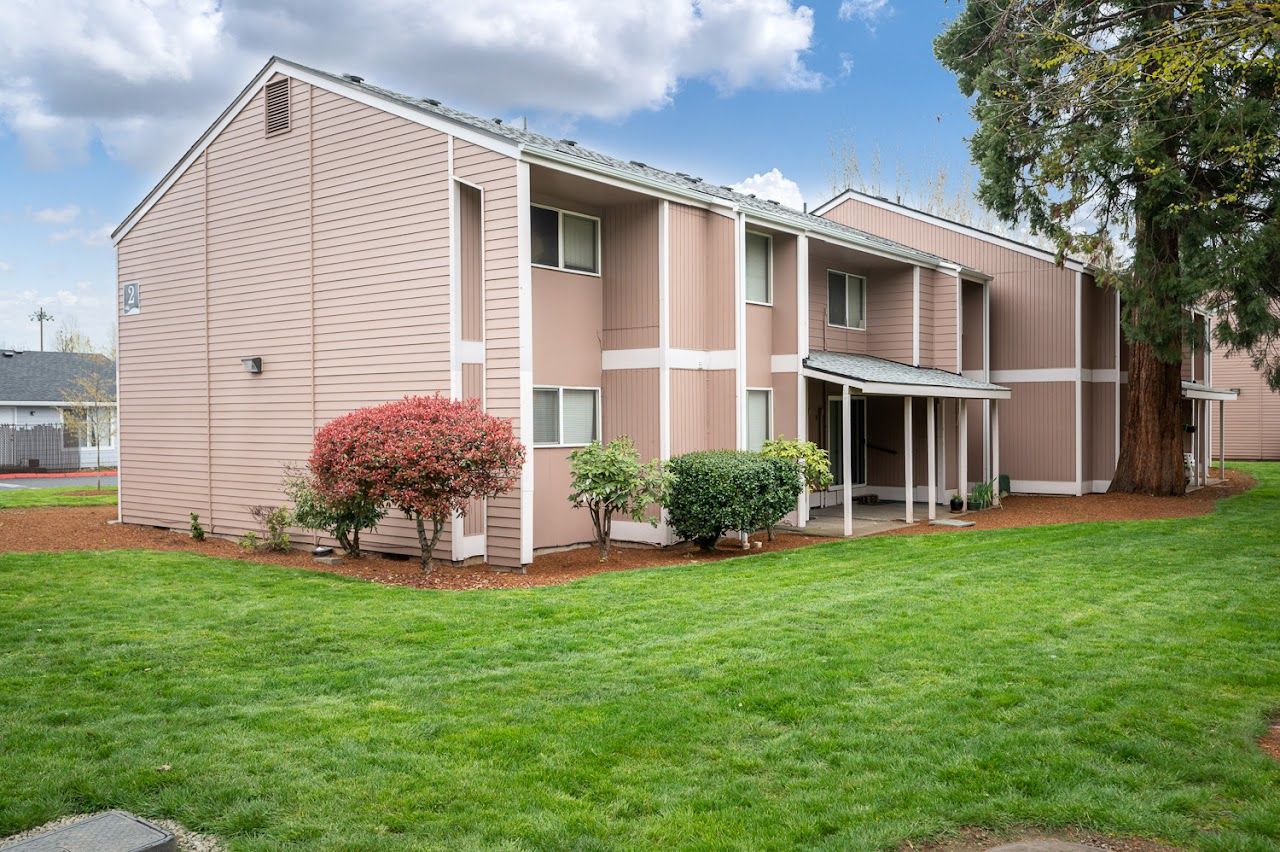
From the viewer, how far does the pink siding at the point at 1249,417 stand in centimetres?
3541

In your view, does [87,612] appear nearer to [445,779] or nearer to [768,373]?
[445,779]

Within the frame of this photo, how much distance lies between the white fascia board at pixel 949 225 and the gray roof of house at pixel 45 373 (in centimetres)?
2832

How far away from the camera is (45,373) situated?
3928 centimetres

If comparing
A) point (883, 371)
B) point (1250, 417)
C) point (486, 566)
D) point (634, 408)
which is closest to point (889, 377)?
point (883, 371)

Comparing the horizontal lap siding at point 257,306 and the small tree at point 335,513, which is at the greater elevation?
the horizontal lap siding at point 257,306

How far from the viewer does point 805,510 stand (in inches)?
631

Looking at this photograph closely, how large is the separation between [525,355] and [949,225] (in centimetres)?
1406

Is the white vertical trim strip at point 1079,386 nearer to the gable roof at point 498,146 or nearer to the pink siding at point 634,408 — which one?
the gable roof at point 498,146

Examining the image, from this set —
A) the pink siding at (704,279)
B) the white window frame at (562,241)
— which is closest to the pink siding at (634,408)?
the pink siding at (704,279)

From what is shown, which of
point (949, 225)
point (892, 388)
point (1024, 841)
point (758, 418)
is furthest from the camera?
point (949, 225)

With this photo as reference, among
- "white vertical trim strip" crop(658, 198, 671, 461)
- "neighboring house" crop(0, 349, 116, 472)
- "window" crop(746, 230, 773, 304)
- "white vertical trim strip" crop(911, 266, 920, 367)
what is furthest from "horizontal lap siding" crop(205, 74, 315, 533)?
"neighboring house" crop(0, 349, 116, 472)

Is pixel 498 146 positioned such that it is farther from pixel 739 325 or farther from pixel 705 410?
pixel 705 410

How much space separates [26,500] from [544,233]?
1494 cm

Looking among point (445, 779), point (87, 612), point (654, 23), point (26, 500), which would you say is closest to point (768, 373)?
point (654, 23)
